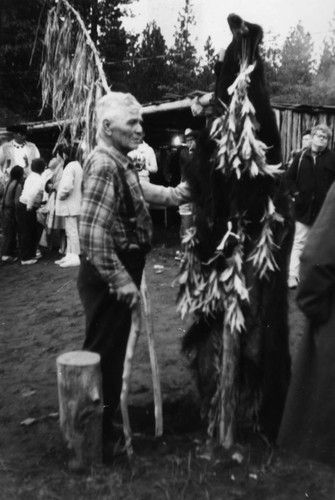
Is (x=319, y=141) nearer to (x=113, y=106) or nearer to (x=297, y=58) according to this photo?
(x=113, y=106)

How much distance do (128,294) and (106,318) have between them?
0.32 meters

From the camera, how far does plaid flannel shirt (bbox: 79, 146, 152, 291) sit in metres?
3.64

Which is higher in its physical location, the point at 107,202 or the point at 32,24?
the point at 32,24

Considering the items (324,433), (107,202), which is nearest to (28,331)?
(107,202)

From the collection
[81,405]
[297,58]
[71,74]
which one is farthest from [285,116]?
[297,58]

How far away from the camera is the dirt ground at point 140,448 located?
3.54 meters

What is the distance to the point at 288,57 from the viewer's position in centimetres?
4759

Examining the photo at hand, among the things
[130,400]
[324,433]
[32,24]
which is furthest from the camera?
[32,24]

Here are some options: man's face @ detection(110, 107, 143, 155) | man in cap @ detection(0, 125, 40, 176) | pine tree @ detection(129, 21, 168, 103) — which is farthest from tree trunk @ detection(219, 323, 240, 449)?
pine tree @ detection(129, 21, 168, 103)

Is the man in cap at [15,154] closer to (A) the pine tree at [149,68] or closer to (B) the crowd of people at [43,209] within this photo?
(B) the crowd of people at [43,209]

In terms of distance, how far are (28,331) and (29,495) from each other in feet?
13.4

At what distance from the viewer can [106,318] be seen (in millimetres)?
3941

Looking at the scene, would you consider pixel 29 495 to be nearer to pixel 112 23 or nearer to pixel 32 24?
pixel 32 24

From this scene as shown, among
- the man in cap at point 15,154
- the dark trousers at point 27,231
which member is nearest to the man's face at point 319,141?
the dark trousers at point 27,231
